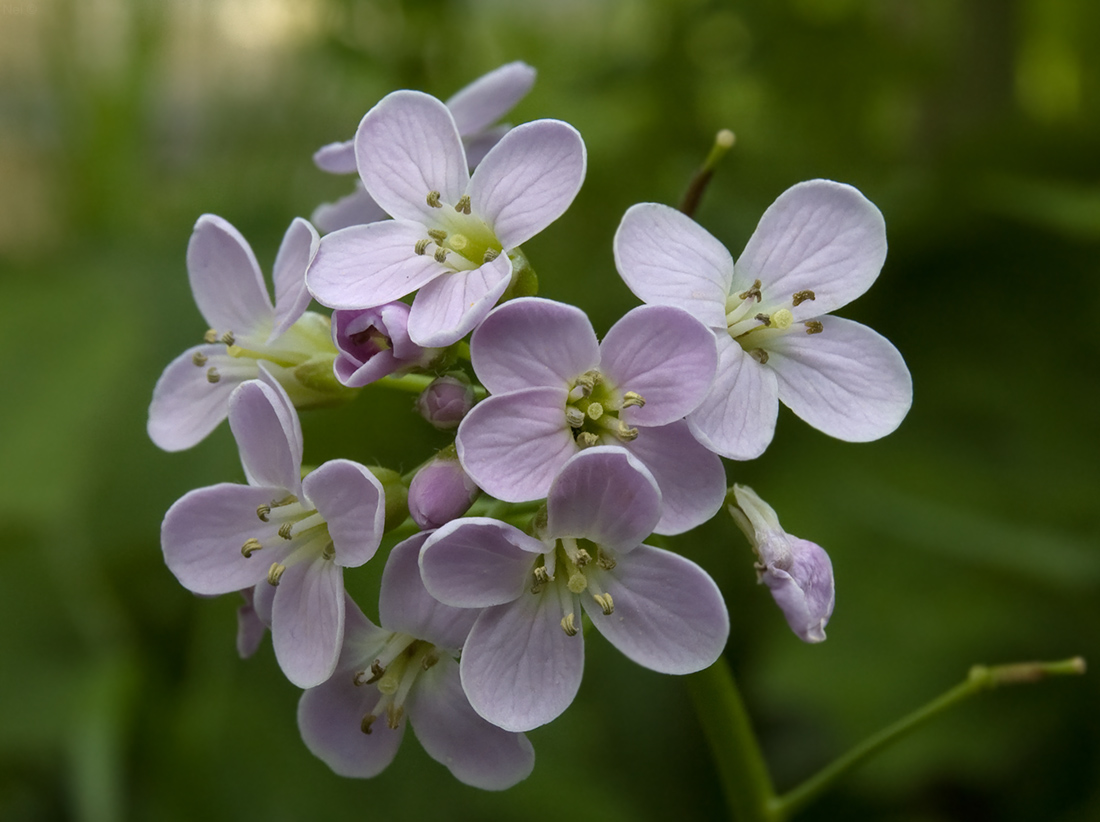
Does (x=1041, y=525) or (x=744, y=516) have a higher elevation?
(x=744, y=516)

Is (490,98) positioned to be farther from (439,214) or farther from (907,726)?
(907,726)

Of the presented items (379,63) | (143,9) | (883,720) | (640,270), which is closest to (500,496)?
(640,270)

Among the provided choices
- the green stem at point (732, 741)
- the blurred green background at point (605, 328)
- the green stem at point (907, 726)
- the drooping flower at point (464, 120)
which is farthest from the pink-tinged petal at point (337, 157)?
the green stem at point (907, 726)

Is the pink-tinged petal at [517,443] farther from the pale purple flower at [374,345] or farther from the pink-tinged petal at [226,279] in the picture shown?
the pink-tinged petal at [226,279]

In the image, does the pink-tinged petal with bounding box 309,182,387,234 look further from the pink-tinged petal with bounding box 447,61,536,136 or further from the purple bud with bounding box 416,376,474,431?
the purple bud with bounding box 416,376,474,431

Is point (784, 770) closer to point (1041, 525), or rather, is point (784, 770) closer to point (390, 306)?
point (1041, 525)

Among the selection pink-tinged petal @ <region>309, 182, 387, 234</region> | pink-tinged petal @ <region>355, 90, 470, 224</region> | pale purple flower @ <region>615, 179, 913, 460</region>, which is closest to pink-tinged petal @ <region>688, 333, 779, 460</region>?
pale purple flower @ <region>615, 179, 913, 460</region>
